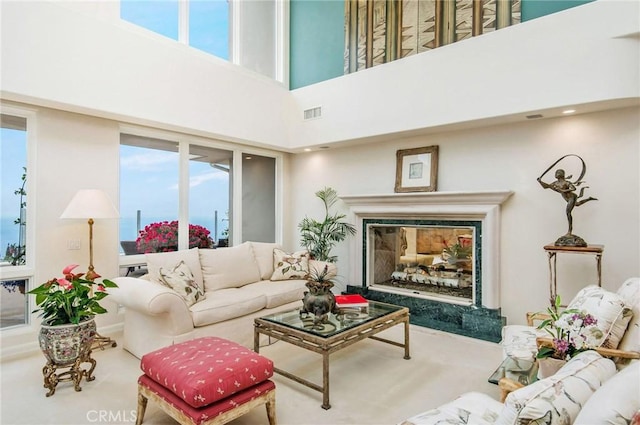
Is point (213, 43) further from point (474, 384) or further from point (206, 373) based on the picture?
point (474, 384)

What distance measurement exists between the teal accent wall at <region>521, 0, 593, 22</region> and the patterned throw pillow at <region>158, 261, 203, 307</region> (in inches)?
177

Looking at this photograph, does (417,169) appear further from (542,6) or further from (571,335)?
(571,335)

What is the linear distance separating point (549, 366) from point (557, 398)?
890 mm

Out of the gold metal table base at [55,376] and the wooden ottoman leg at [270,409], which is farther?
the gold metal table base at [55,376]

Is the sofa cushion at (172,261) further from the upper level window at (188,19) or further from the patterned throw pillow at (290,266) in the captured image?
the upper level window at (188,19)

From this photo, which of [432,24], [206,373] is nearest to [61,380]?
[206,373]

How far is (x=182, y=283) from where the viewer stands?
3.51 meters

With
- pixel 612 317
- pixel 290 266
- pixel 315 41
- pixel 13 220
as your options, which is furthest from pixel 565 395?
pixel 315 41

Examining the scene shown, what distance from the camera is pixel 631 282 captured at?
2.51 m

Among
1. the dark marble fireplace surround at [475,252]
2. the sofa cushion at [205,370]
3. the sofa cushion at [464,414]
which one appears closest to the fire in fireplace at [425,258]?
the dark marble fireplace surround at [475,252]

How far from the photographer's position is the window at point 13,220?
3.54 meters

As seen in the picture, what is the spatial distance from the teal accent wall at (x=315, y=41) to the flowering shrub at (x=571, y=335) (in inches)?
179

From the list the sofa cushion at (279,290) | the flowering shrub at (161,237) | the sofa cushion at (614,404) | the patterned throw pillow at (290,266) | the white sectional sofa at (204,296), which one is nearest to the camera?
the sofa cushion at (614,404)

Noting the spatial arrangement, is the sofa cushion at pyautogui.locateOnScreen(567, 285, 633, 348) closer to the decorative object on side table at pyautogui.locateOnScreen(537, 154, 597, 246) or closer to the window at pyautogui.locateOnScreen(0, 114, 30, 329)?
the decorative object on side table at pyautogui.locateOnScreen(537, 154, 597, 246)
